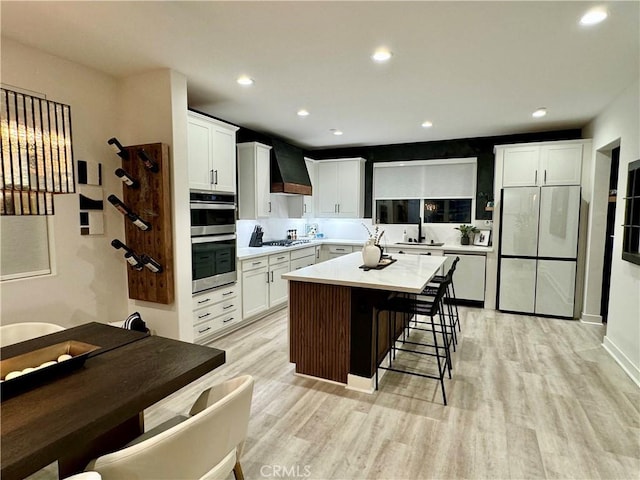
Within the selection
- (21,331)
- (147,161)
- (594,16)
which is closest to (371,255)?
(147,161)

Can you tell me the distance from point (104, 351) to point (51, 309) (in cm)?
159

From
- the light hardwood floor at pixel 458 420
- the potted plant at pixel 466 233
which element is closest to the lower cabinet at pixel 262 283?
the light hardwood floor at pixel 458 420

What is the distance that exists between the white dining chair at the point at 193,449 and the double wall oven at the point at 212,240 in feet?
7.66

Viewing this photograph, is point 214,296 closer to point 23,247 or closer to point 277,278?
point 277,278

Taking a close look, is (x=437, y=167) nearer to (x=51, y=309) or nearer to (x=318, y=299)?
(x=318, y=299)

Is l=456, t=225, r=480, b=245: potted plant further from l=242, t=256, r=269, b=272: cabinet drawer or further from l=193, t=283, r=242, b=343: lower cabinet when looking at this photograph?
l=193, t=283, r=242, b=343: lower cabinet

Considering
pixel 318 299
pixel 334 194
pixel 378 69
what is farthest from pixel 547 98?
pixel 334 194

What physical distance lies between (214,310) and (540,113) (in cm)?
445

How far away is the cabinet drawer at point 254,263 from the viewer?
4.35 metres

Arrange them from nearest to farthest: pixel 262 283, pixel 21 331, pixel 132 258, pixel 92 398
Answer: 1. pixel 92 398
2. pixel 21 331
3. pixel 132 258
4. pixel 262 283

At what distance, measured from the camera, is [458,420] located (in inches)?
96.5

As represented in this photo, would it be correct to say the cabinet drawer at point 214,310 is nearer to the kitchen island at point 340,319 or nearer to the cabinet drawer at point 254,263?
the cabinet drawer at point 254,263

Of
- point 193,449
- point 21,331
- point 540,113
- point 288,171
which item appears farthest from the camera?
point 288,171

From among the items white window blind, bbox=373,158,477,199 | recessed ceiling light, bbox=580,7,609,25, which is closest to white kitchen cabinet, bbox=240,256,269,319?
white window blind, bbox=373,158,477,199
